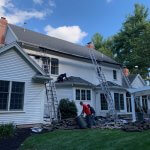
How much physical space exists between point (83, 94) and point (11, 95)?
9127mm

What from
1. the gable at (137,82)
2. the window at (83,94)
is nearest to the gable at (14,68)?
the window at (83,94)

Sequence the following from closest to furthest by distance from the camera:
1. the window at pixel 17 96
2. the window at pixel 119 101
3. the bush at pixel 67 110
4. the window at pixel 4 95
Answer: the window at pixel 4 95 → the window at pixel 17 96 → the bush at pixel 67 110 → the window at pixel 119 101

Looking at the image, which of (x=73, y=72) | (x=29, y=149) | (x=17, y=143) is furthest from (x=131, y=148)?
(x=73, y=72)

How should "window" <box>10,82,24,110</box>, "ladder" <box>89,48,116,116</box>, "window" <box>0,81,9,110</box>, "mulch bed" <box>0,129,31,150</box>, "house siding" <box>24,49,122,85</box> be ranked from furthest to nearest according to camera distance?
"house siding" <box>24,49,122,85</box> → "ladder" <box>89,48,116,116</box> → "window" <box>10,82,24,110</box> → "window" <box>0,81,9,110</box> → "mulch bed" <box>0,129,31,150</box>

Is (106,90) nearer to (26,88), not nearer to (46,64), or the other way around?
(46,64)

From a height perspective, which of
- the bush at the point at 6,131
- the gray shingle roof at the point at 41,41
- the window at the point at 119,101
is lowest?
the bush at the point at 6,131

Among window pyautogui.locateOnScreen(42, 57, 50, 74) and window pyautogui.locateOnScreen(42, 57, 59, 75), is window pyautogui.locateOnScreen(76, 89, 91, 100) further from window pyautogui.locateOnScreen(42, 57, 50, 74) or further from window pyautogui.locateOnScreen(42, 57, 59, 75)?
window pyautogui.locateOnScreen(42, 57, 50, 74)

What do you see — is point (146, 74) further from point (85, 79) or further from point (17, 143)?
point (17, 143)

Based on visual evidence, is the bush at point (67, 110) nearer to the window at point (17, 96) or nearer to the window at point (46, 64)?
the window at point (46, 64)

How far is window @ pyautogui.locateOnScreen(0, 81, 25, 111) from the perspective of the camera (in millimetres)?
13367

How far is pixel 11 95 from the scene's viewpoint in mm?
13641

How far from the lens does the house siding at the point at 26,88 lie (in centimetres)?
1365

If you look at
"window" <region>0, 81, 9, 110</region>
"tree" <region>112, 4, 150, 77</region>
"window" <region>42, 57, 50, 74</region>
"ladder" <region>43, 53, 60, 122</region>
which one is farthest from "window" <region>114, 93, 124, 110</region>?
"tree" <region>112, 4, 150, 77</region>

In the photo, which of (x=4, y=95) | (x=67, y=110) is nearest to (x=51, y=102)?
(x=67, y=110)
